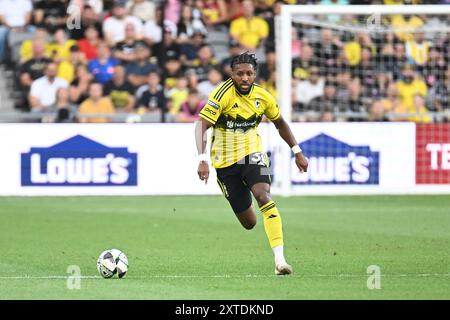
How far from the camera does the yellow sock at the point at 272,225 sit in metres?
10.6

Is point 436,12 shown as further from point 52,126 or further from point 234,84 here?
point 234,84

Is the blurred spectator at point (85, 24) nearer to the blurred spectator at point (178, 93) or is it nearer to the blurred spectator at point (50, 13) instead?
the blurred spectator at point (50, 13)

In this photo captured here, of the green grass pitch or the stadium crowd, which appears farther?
the stadium crowd

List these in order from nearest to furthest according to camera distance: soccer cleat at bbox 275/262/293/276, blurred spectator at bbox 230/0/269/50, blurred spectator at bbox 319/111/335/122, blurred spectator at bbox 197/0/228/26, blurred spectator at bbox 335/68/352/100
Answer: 1. soccer cleat at bbox 275/262/293/276
2. blurred spectator at bbox 319/111/335/122
3. blurred spectator at bbox 335/68/352/100
4. blurred spectator at bbox 230/0/269/50
5. blurred spectator at bbox 197/0/228/26

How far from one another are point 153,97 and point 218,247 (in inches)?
325

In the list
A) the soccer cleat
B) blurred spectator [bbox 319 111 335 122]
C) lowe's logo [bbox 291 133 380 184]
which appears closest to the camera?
the soccer cleat

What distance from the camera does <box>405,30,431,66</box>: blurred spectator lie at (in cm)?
2213

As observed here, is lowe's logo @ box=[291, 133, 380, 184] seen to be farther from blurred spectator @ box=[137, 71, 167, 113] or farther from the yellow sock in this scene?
the yellow sock

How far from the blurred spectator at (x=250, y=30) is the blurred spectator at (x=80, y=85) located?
314 cm

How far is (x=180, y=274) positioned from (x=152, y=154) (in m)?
9.44

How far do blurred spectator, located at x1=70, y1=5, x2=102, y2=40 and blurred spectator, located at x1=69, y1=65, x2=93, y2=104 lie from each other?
3.00 feet

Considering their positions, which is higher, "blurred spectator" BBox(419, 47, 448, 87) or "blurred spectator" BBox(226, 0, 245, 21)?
"blurred spectator" BBox(226, 0, 245, 21)

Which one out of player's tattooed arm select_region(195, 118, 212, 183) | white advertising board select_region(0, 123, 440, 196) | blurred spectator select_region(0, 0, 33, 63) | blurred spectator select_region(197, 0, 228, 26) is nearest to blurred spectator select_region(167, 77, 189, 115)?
white advertising board select_region(0, 123, 440, 196)

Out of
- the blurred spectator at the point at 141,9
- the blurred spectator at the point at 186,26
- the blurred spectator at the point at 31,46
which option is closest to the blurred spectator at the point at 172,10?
the blurred spectator at the point at 186,26
